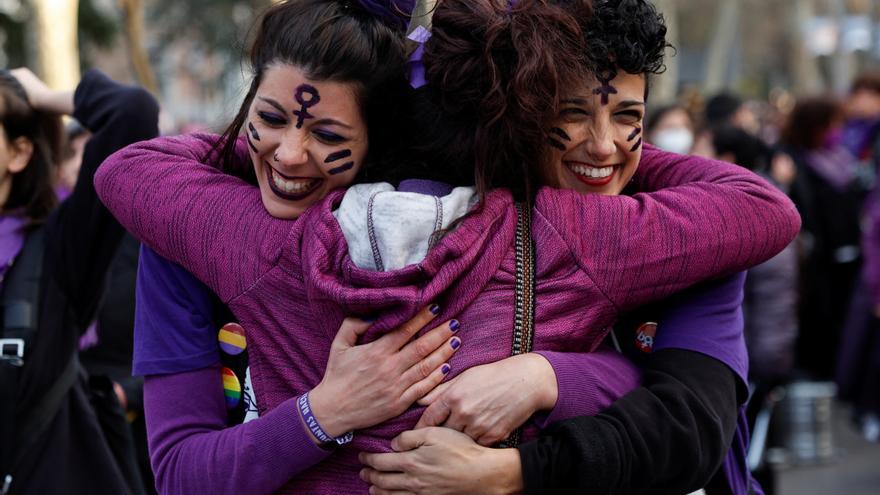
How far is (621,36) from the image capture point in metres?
2.20

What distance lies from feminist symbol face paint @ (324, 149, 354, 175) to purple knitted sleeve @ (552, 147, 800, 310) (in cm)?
42

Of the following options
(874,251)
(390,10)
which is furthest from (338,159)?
(874,251)

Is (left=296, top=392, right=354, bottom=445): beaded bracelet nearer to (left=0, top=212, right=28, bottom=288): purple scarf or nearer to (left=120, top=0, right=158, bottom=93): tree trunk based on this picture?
(left=0, top=212, right=28, bottom=288): purple scarf

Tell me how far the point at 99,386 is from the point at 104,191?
1271 millimetres

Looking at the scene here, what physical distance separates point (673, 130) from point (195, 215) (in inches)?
202

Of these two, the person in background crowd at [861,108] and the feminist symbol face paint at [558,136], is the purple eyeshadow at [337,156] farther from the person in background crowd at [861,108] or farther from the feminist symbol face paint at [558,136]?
the person in background crowd at [861,108]

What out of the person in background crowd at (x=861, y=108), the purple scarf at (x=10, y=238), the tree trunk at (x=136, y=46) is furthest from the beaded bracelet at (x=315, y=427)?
the tree trunk at (x=136, y=46)

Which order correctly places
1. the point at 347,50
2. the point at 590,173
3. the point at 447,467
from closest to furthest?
1. the point at 447,467
2. the point at 347,50
3. the point at 590,173

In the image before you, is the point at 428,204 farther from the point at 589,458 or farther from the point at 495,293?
the point at 589,458

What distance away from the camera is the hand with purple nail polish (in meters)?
1.98

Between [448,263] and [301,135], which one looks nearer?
[448,263]

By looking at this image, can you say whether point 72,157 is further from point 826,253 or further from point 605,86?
point 826,253

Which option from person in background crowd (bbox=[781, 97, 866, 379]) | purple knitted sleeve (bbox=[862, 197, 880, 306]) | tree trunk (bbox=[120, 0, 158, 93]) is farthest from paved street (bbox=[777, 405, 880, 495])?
tree trunk (bbox=[120, 0, 158, 93])

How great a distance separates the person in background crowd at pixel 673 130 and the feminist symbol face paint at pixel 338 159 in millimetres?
4692
